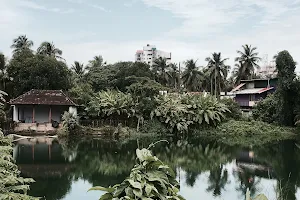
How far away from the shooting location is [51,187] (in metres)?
10.1

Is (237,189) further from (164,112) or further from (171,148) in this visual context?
(164,112)

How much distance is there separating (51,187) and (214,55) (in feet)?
91.1

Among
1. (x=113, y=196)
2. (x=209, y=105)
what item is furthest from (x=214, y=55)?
(x=113, y=196)

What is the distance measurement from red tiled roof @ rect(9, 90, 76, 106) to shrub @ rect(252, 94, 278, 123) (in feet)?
46.9

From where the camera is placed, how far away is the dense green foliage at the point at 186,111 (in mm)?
23234

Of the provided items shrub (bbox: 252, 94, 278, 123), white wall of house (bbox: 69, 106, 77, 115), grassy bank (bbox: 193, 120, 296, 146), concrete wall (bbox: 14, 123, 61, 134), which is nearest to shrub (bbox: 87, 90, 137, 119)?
white wall of house (bbox: 69, 106, 77, 115)

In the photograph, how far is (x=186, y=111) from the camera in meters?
23.7

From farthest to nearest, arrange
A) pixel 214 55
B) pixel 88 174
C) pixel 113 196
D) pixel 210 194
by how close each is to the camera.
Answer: pixel 214 55 → pixel 88 174 → pixel 210 194 → pixel 113 196

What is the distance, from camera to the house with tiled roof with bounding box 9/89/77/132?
22453 millimetres

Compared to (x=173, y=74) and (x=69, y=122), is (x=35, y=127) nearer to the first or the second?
(x=69, y=122)

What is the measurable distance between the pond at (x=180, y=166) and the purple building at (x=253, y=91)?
10.9 meters

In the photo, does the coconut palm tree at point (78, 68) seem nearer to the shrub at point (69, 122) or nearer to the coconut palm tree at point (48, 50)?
the coconut palm tree at point (48, 50)

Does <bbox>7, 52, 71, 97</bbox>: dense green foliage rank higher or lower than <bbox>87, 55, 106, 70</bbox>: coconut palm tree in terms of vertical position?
lower

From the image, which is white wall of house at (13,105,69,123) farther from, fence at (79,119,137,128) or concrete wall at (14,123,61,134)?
concrete wall at (14,123,61,134)
